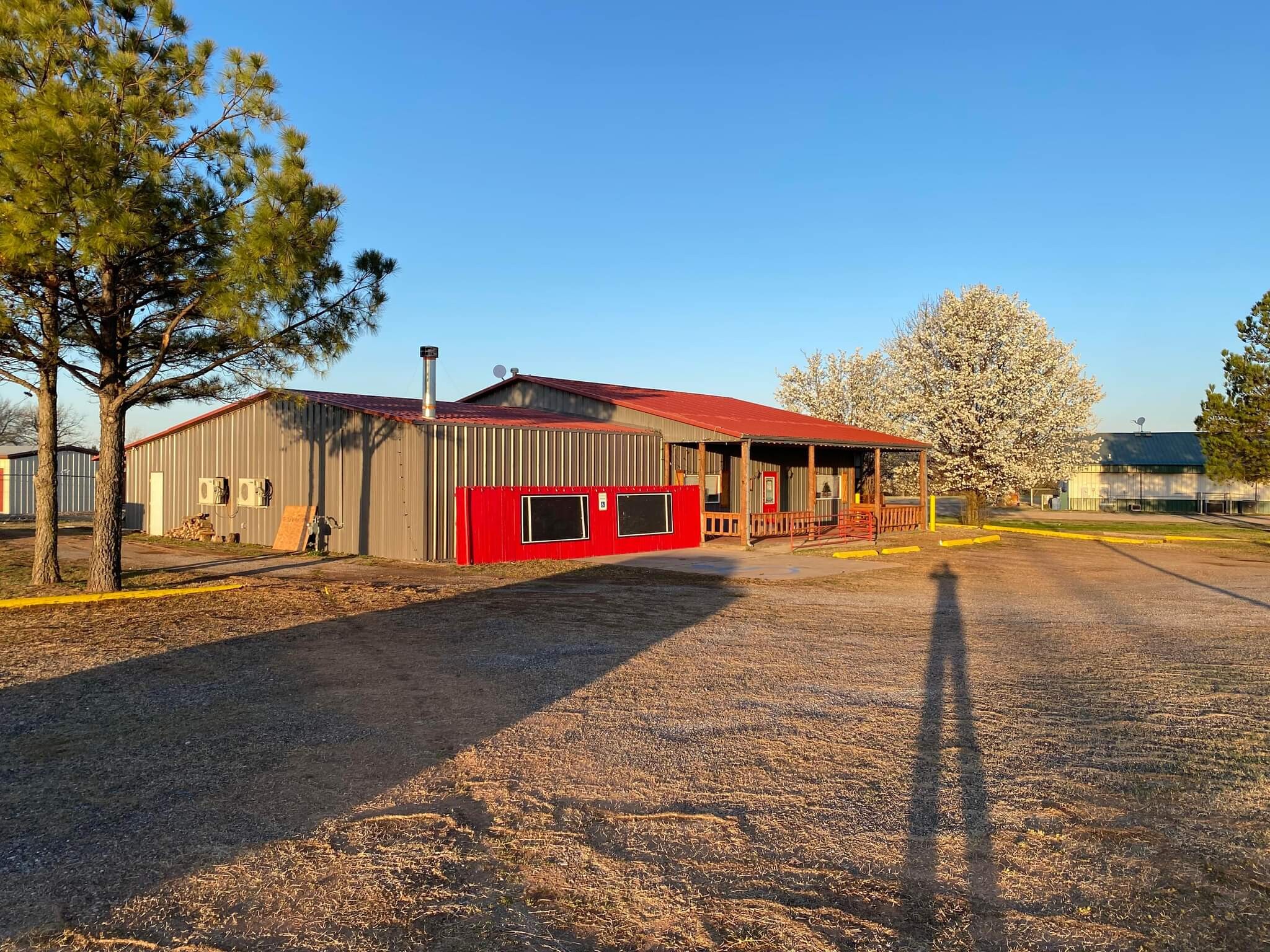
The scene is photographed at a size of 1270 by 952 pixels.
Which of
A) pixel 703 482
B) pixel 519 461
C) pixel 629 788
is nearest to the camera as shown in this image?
pixel 629 788

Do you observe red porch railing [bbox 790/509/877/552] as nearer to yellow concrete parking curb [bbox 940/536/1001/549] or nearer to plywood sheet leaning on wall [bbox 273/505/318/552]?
yellow concrete parking curb [bbox 940/536/1001/549]

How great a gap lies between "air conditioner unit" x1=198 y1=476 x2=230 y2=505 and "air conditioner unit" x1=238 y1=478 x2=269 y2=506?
0.65 metres

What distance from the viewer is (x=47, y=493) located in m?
13.6

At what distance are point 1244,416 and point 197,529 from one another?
29297 mm

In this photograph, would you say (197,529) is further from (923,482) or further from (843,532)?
(923,482)

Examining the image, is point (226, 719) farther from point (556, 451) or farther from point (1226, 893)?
point (556, 451)

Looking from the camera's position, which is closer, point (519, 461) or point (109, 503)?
point (109, 503)

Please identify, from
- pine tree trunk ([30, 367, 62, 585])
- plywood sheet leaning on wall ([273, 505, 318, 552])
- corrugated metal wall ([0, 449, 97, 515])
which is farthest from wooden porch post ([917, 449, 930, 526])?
corrugated metal wall ([0, 449, 97, 515])

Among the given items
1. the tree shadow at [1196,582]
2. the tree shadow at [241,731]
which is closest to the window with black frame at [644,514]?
the tree shadow at [241,731]

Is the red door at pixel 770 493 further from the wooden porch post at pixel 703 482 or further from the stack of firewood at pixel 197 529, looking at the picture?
the stack of firewood at pixel 197 529

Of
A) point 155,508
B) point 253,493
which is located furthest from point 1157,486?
point 155,508

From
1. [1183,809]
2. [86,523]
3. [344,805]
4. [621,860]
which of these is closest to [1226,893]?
[1183,809]

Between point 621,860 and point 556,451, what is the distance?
16573 mm

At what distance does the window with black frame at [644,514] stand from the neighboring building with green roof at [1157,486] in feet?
107
